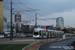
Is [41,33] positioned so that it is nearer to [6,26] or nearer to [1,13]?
[1,13]

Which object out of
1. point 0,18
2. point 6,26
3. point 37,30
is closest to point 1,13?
point 0,18

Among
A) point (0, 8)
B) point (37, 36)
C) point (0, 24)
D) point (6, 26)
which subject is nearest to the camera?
point (37, 36)

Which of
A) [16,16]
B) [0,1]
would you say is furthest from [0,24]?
[16,16]

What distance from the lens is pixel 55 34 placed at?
56.6 meters

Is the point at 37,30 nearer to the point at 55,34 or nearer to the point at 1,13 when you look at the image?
the point at 55,34

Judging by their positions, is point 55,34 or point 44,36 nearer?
point 44,36

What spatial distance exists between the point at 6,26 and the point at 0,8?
41008 mm

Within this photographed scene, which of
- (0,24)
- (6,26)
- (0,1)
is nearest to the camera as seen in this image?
(0,1)

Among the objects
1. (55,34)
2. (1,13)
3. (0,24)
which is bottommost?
(55,34)

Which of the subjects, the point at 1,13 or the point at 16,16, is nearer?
the point at 16,16

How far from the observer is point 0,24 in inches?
2336

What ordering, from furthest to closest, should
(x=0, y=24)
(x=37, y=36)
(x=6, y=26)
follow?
1. (x=6, y=26)
2. (x=0, y=24)
3. (x=37, y=36)

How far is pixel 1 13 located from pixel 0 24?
198 inches

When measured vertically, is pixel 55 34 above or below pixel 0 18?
below
